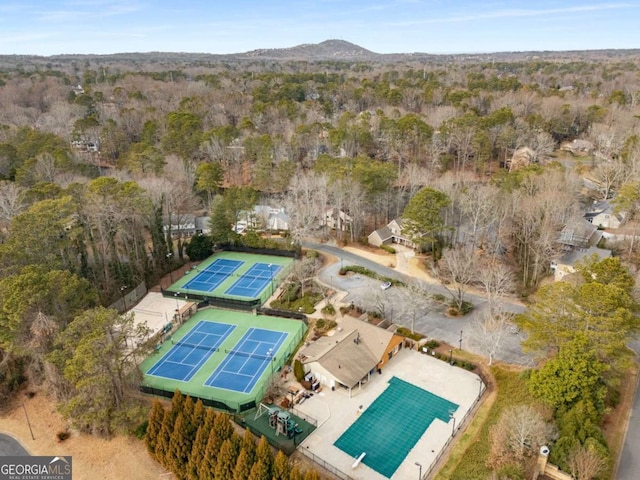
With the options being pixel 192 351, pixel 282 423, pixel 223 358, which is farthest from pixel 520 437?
pixel 192 351

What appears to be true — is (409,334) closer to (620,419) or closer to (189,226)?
(620,419)

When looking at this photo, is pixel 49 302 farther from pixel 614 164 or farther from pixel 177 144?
pixel 614 164

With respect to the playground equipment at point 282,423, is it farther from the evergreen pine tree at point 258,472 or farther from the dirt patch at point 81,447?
the dirt patch at point 81,447

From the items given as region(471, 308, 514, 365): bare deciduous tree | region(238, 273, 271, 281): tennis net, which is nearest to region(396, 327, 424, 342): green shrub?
region(471, 308, 514, 365): bare deciduous tree

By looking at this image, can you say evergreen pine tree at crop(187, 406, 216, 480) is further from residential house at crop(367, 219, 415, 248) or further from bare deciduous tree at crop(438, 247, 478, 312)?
residential house at crop(367, 219, 415, 248)

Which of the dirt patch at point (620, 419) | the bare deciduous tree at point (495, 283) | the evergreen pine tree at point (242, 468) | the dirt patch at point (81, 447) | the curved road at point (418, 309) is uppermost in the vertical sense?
the bare deciduous tree at point (495, 283)

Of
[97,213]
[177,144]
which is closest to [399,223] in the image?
[97,213]

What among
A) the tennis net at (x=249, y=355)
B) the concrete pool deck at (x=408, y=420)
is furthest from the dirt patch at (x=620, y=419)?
the tennis net at (x=249, y=355)

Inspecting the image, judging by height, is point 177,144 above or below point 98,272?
above
